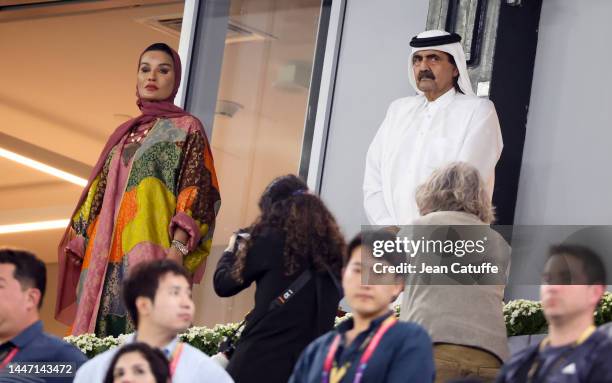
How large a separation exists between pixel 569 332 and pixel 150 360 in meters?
1.26

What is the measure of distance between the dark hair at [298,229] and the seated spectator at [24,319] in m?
0.72

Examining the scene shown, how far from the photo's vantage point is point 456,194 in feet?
19.9

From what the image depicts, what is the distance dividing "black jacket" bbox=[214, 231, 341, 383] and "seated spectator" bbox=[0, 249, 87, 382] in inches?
24.0

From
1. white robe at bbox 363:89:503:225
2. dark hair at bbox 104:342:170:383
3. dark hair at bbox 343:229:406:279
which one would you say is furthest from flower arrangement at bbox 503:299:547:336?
dark hair at bbox 104:342:170:383

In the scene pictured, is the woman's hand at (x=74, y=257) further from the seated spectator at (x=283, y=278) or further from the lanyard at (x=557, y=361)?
the lanyard at (x=557, y=361)

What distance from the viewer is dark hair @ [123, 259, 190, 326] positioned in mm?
5367

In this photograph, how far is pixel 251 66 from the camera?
1019cm

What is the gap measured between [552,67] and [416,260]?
308 cm

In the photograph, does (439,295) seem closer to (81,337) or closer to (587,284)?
(587,284)

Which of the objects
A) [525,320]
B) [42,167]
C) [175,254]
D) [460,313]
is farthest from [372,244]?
[42,167]

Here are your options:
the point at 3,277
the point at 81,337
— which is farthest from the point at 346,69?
the point at 3,277

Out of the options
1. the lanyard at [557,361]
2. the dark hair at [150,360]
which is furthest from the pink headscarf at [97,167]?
the lanyard at [557,361]

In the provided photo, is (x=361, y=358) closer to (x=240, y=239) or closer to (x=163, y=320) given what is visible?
(x=163, y=320)

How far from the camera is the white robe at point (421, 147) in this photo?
26.3ft
